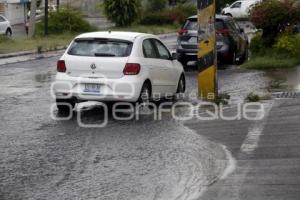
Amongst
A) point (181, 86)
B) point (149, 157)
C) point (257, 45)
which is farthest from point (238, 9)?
point (149, 157)

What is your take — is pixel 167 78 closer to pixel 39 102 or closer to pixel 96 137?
pixel 39 102

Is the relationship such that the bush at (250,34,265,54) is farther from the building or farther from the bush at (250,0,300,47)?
the building

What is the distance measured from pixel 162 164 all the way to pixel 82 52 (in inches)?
194

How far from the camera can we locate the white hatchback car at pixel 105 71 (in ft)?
44.7

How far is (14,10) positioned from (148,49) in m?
56.0

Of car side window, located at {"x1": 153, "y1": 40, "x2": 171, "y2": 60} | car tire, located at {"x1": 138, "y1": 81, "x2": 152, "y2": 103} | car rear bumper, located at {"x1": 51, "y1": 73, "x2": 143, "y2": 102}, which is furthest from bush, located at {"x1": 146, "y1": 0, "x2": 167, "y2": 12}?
car rear bumper, located at {"x1": 51, "y1": 73, "x2": 143, "y2": 102}

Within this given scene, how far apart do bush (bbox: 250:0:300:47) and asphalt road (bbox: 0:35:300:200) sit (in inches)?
344

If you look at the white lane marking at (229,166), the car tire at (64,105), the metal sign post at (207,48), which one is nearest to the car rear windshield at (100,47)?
the car tire at (64,105)

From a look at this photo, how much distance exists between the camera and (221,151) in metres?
10.5

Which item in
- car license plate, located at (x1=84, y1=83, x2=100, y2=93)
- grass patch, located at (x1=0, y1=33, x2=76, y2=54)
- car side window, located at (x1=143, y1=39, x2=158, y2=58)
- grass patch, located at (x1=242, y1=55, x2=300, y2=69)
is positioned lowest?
grass patch, located at (x1=0, y1=33, x2=76, y2=54)

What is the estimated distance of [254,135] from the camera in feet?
38.1

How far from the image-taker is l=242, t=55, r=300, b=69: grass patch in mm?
21906

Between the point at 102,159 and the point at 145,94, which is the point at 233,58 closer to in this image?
the point at 145,94

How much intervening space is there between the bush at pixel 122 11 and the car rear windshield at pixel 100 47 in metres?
34.0
